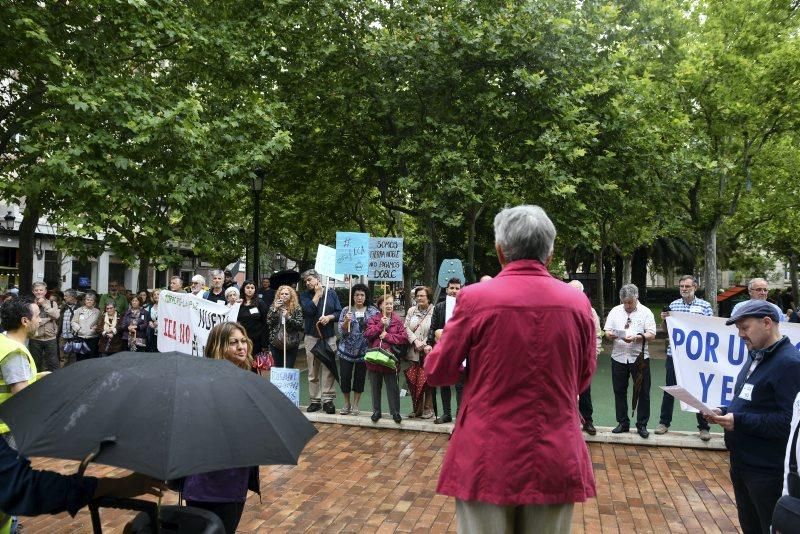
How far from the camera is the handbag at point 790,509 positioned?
2547 mm

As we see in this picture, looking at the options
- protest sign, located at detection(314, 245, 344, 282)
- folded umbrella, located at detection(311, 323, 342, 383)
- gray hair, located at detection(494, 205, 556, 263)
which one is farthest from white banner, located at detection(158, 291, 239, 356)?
gray hair, located at detection(494, 205, 556, 263)

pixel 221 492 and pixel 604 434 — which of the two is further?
pixel 604 434

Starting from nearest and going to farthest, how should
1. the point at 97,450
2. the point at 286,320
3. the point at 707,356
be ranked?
the point at 97,450 → the point at 707,356 → the point at 286,320

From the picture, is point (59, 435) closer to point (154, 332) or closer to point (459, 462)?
point (459, 462)

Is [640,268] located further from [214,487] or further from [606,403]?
[214,487]

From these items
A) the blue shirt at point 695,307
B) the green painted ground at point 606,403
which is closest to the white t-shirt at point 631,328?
the blue shirt at point 695,307

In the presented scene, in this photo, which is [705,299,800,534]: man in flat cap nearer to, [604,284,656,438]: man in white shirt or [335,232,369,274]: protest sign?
[604,284,656,438]: man in white shirt

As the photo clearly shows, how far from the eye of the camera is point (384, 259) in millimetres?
10875

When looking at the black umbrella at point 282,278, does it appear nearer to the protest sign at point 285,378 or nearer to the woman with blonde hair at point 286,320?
the woman with blonde hair at point 286,320

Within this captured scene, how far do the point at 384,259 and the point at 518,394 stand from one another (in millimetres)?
8429

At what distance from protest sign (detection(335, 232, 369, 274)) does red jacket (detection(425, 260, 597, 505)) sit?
25.9 feet

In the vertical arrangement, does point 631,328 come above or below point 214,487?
above

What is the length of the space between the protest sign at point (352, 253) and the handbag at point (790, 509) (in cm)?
803

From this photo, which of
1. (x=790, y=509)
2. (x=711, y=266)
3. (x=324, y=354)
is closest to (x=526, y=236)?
(x=790, y=509)
